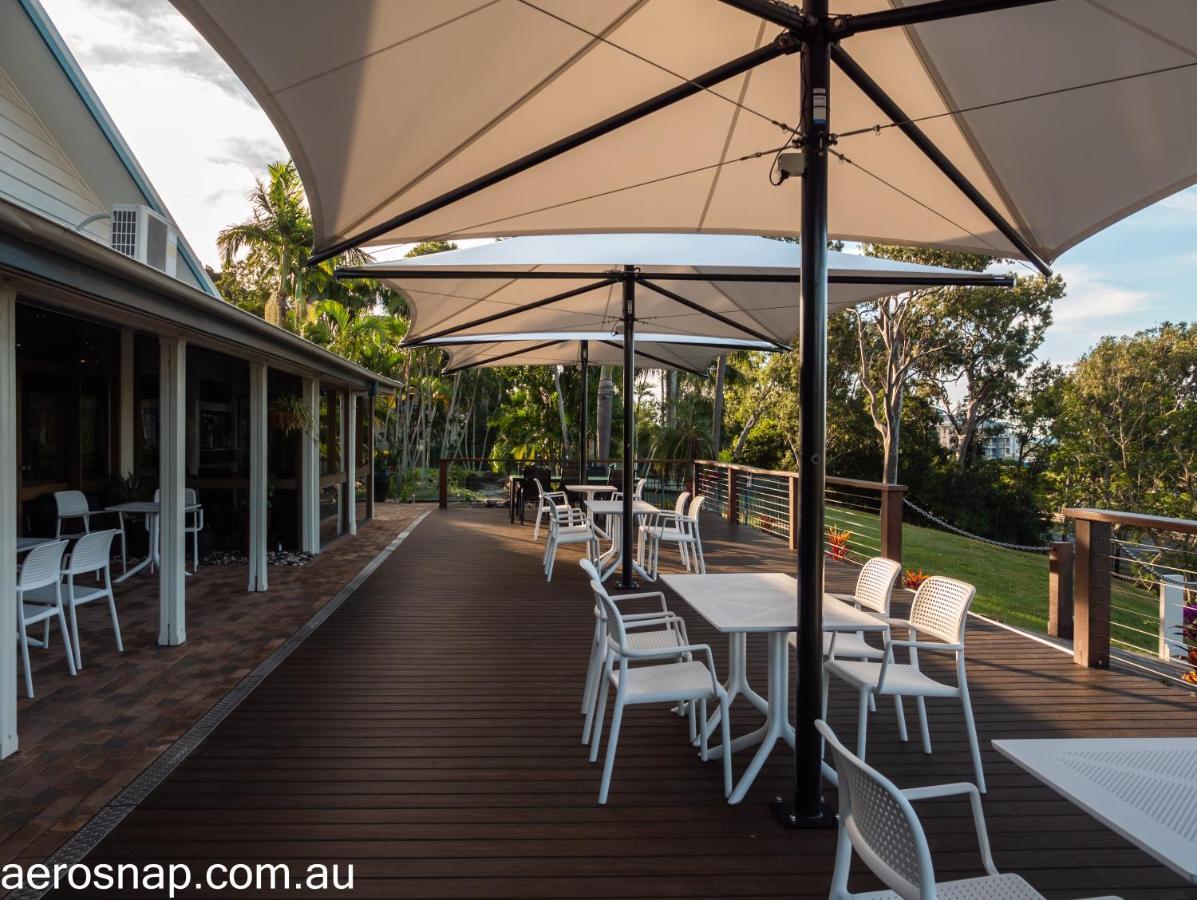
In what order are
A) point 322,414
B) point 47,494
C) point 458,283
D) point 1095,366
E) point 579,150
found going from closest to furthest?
point 579,150
point 458,283
point 47,494
point 322,414
point 1095,366

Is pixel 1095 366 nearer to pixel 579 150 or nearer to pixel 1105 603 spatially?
pixel 1105 603

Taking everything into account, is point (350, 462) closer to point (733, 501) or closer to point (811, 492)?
point (733, 501)

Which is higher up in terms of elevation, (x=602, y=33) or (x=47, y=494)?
(x=602, y=33)

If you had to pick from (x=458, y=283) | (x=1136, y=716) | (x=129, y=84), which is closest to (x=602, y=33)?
(x=458, y=283)

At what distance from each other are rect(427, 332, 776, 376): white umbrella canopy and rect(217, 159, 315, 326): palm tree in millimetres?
9726

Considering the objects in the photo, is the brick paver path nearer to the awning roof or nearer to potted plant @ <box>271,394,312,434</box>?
potted plant @ <box>271,394,312,434</box>

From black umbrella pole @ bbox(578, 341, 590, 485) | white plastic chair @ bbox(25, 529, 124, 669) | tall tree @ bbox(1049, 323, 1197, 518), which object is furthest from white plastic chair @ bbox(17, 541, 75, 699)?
tall tree @ bbox(1049, 323, 1197, 518)

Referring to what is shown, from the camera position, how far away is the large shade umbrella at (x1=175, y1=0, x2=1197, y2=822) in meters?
2.82

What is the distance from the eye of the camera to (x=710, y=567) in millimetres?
8602

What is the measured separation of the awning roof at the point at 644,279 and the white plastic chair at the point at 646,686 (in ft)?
10.6

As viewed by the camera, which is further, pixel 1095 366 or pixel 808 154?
pixel 1095 366

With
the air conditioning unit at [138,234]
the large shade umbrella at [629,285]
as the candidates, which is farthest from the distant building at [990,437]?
the air conditioning unit at [138,234]

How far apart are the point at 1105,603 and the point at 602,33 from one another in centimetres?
481

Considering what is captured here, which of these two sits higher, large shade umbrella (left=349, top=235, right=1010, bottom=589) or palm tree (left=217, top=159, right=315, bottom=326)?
palm tree (left=217, top=159, right=315, bottom=326)
